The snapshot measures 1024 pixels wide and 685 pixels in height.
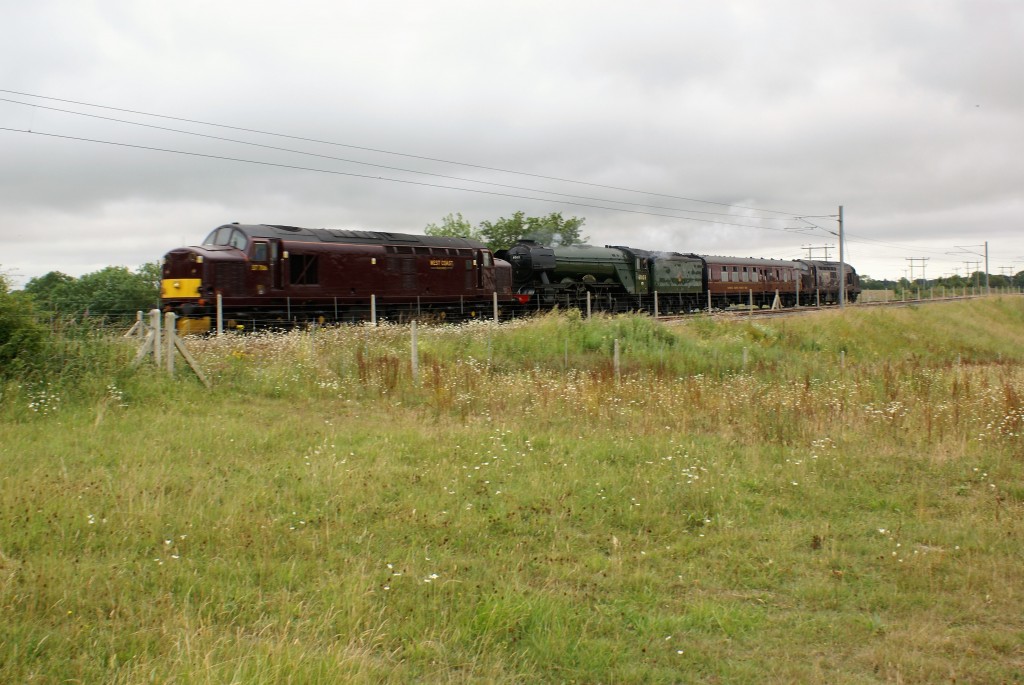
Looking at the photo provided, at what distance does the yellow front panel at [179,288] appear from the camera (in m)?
20.8

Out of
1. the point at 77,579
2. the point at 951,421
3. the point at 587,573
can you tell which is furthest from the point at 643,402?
the point at 77,579

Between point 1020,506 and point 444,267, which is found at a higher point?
point 444,267

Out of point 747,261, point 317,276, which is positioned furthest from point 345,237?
point 747,261

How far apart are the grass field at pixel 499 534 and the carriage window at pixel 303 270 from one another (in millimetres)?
8808

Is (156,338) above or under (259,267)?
under

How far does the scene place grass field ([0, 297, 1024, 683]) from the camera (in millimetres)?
4652

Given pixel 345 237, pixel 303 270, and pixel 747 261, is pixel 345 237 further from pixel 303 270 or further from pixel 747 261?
pixel 747 261

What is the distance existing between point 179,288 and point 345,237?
5492mm

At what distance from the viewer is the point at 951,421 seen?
11805 millimetres

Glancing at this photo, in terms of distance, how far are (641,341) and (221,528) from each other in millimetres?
19011

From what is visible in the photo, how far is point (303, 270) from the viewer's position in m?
23.0

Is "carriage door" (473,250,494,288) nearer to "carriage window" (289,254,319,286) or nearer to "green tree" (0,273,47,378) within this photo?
"carriage window" (289,254,319,286)

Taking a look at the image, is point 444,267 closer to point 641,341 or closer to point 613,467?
point 641,341

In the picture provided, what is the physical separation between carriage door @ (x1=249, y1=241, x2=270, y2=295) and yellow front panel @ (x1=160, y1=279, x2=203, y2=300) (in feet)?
4.66
